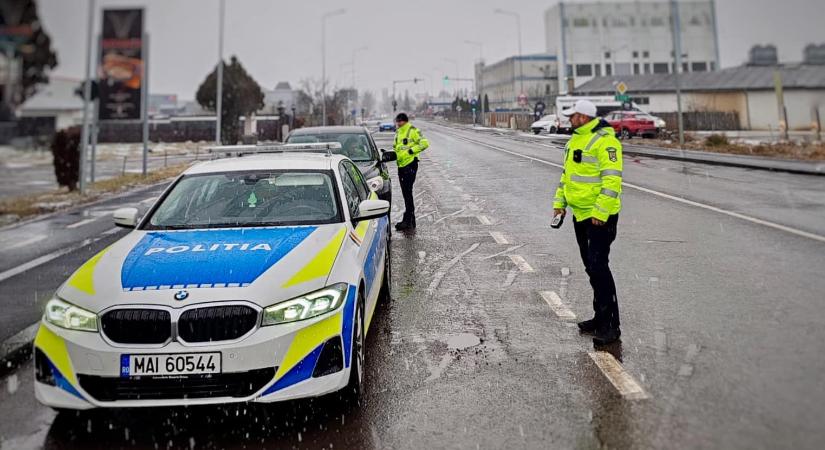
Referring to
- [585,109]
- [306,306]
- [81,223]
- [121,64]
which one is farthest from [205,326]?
[121,64]

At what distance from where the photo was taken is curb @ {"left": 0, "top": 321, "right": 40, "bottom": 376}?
203 inches

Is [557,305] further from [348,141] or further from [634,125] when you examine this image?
[634,125]

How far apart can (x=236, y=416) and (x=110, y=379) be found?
30.3 inches

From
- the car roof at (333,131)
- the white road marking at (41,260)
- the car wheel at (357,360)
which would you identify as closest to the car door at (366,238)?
the car wheel at (357,360)

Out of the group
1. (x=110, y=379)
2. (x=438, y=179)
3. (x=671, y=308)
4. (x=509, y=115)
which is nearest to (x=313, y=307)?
(x=110, y=379)

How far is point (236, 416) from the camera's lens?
4.02 m

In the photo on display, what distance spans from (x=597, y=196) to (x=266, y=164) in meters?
2.82

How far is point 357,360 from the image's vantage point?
4.15m

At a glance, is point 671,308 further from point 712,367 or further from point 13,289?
point 13,289

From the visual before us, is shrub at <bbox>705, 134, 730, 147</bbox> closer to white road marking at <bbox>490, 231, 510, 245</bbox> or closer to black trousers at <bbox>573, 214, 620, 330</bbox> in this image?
white road marking at <bbox>490, 231, 510, 245</bbox>

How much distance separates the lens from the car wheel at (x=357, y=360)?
4047 mm

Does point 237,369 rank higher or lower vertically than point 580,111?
lower

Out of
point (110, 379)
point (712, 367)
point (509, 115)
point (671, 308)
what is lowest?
point (509, 115)

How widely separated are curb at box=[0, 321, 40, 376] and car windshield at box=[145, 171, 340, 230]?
152cm
